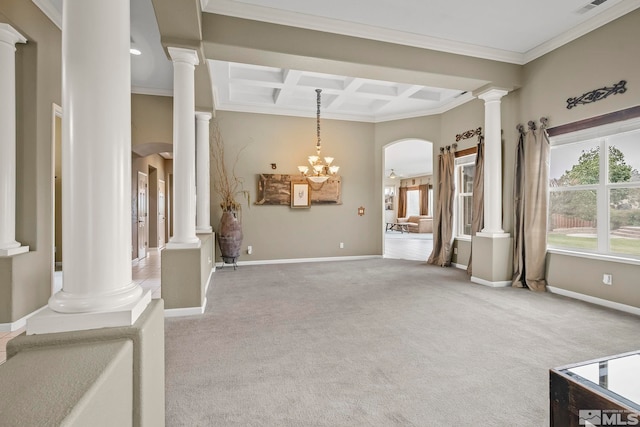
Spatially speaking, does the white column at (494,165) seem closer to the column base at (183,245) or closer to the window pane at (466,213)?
the window pane at (466,213)

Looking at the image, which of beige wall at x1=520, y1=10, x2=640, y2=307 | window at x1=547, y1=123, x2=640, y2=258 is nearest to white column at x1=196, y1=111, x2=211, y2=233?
beige wall at x1=520, y1=10, x2=640, y2=307

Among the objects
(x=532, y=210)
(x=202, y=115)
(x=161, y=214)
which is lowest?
(x=161, y=214)

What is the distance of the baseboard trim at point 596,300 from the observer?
3709mm

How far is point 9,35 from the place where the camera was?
3297 mm

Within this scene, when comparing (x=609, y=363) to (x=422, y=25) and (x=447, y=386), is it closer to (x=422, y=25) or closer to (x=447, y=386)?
(x=447, y=386)

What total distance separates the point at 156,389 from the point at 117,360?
1.66 feet

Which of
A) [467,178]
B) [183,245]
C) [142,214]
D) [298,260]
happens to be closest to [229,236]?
[298,260]

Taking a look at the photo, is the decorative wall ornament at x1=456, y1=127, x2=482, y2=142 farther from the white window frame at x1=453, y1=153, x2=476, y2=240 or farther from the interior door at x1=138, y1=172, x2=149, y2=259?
the interior door at x1=138, y1=172, x2=149, y2=259

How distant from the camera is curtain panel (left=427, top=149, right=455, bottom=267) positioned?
267 inches

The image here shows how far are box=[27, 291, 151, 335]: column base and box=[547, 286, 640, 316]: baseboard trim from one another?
188 inches

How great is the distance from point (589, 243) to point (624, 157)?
1092 mm

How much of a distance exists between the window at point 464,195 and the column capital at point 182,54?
5.00 metres

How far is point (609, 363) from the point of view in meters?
1.59

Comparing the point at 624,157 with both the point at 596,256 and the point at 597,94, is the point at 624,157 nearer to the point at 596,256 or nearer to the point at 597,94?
the point at 597,94
